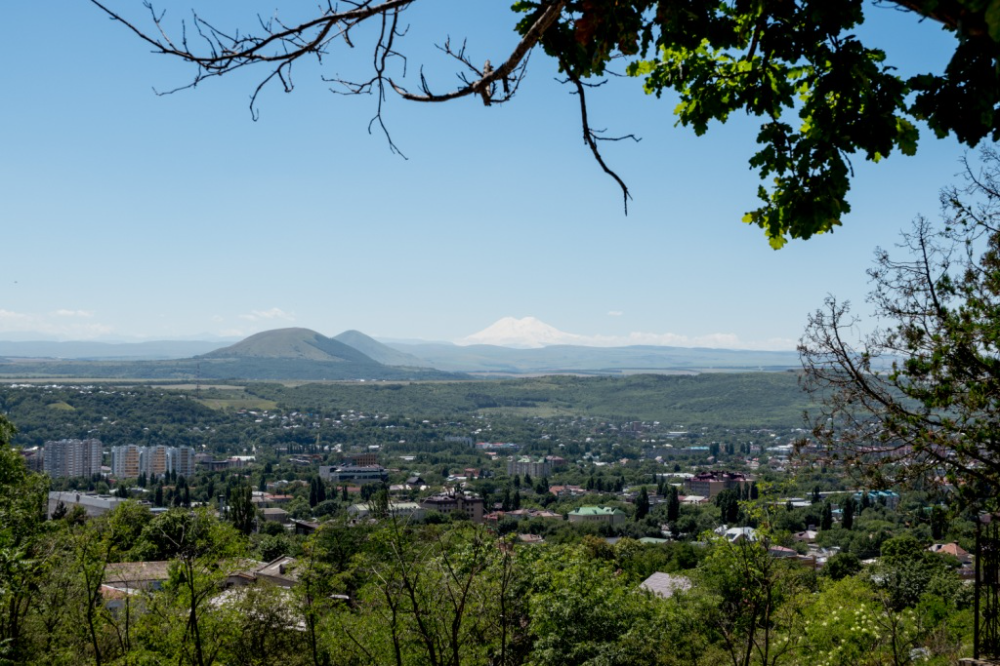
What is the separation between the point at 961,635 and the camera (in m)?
11.2

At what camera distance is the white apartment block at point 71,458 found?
328 feet

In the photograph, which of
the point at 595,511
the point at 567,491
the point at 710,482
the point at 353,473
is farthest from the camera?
the point at 353,473

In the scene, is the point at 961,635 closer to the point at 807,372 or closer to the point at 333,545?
the point at 807,372

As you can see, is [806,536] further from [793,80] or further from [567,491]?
[793,80]

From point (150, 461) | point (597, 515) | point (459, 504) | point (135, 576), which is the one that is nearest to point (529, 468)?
point (459, 504)

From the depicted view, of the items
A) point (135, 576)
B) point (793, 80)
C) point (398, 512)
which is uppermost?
point (793, 80)

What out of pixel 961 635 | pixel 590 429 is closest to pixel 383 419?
pixel 590 429

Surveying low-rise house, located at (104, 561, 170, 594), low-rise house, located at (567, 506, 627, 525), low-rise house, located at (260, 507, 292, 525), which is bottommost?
low-rise house, located at (567, 506, 627, 525)

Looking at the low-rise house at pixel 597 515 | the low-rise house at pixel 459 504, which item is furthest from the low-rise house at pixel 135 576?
the low-rise house at pixel 597 515

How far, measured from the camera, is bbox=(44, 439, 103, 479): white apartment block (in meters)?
99.9

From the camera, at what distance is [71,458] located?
102m

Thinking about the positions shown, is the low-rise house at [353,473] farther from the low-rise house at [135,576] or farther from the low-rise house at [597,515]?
the low-rise house at [135,576]

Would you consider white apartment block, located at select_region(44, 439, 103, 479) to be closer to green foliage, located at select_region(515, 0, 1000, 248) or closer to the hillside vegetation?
the hillside vegetation

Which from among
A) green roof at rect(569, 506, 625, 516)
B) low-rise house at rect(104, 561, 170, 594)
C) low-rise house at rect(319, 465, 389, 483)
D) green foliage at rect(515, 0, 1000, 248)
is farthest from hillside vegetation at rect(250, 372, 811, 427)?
green foliage at rect(515, 0, 1000, 248)
